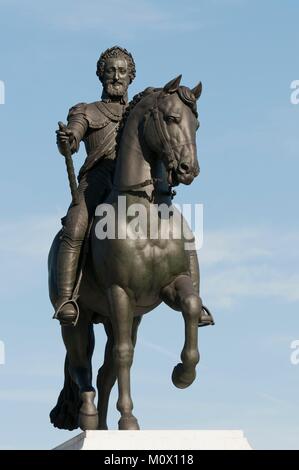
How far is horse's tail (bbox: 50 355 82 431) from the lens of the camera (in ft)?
66.4

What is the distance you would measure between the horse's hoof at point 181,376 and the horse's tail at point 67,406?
2323 millimetres

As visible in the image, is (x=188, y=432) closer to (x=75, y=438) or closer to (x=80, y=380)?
(x=75, y=438)

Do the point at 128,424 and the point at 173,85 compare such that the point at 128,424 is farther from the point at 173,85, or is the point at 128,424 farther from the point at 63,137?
the point at 173,85

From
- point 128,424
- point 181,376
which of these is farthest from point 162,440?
point 181,376

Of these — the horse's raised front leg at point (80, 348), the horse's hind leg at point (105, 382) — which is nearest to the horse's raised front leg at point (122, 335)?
the horse's raised front leg at point (80, 348)

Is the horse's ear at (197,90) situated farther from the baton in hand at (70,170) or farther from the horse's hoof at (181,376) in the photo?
the horse's hoof at (181,376)

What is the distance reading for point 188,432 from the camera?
1747cm

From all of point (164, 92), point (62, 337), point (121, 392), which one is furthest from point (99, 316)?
point (164, 92)

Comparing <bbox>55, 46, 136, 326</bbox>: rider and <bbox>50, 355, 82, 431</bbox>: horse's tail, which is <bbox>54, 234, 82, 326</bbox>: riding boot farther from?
<bbox>50, 355, 82, 431</bbox>: horse's tail

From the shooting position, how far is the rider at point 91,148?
1895cm

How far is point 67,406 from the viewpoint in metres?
20.3

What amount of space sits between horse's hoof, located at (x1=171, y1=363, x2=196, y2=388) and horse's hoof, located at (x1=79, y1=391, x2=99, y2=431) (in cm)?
118
